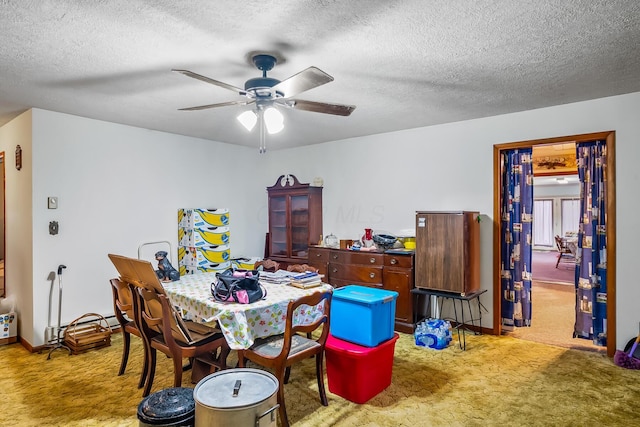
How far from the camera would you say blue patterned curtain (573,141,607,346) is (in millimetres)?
3559

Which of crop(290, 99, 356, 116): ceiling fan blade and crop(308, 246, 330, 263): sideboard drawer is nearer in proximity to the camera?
crop(290, 99, 356, 116): ceiling fan blade

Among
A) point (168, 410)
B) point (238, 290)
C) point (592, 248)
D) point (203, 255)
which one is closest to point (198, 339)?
point (238, 290)

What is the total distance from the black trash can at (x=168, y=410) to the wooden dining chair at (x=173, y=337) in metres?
0.57

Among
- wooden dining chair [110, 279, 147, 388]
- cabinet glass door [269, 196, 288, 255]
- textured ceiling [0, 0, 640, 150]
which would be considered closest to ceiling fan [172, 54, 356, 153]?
textured ceiling [0, 0, 640, 150]

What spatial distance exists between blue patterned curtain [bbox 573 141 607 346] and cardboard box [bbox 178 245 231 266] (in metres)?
4.05

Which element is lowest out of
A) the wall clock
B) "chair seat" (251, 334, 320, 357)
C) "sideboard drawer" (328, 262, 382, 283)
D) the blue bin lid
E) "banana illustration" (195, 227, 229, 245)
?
"chair seat" (251, 334, 320, 357)

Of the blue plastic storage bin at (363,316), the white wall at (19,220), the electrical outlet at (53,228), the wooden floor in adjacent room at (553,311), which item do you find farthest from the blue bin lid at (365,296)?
the white wall at (19,220)

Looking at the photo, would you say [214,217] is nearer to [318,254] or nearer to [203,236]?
[203,236]

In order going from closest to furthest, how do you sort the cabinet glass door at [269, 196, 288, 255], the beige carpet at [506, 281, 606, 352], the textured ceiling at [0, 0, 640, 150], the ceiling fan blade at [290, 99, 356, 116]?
the textured ceiling at [0, 0, 640, 150]
the ceiling fan blade at [290, 99, 356, 116]
the beige carpet at [506, 281, 606, 352]
the cabinet glass door at [269, 196, 288, 255]

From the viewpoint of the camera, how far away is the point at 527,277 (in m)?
4.05

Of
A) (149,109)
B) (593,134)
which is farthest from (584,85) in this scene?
(149,109)

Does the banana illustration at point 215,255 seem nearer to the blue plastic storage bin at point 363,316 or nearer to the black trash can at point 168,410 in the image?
the blue plastic storage bin at point 363,316

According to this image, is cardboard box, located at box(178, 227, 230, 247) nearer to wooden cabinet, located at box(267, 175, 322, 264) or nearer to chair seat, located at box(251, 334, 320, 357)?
wooden cabinet, located at box(267, 175, 322, 264)

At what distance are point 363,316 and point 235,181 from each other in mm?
3682
